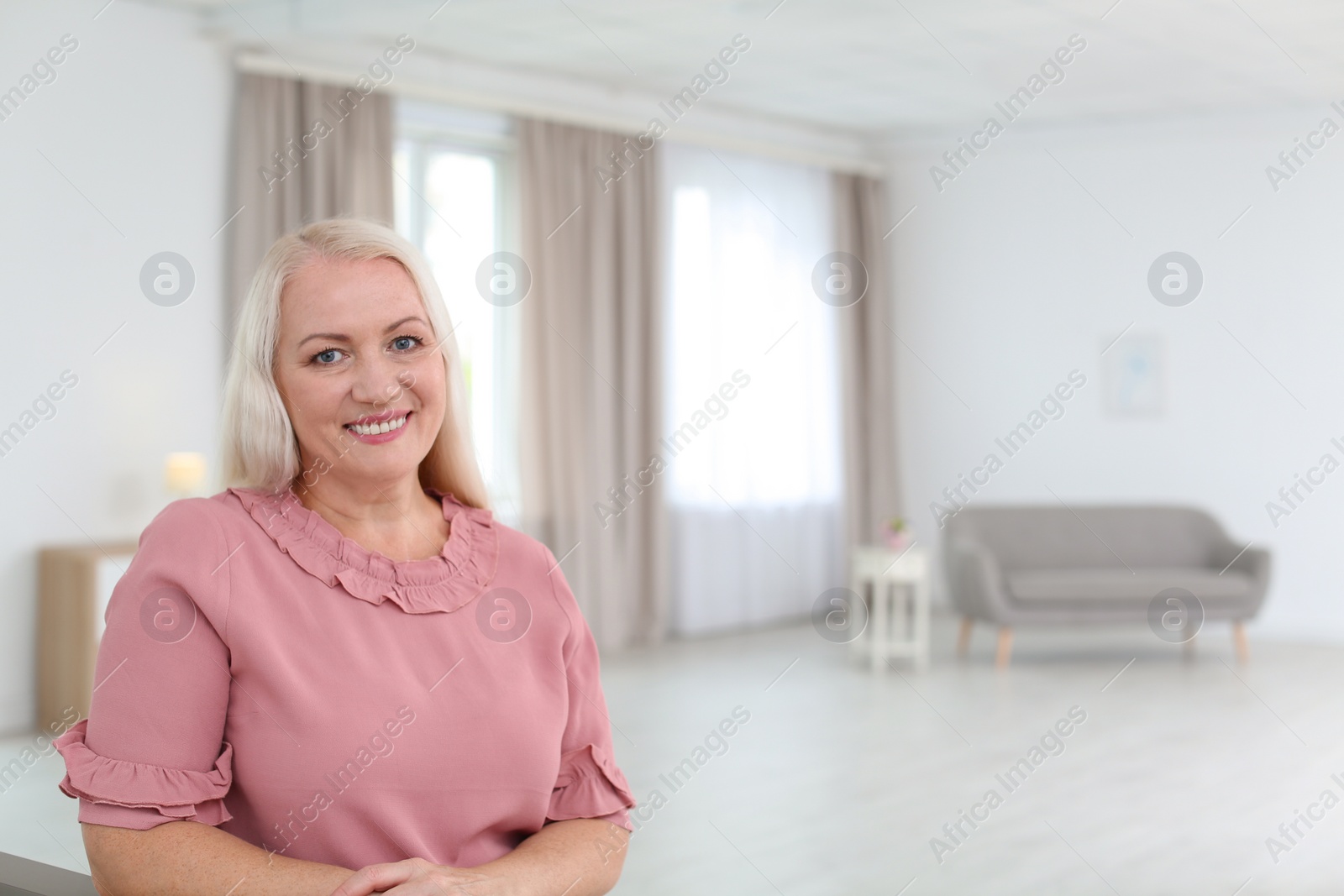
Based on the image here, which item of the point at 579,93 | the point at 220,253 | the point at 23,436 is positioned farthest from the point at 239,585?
the point at 579,93

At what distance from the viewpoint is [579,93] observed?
7.38 m

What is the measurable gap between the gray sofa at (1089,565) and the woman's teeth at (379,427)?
6.06m

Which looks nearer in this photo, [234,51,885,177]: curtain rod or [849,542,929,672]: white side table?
[234,51,885,177]: curtain rod

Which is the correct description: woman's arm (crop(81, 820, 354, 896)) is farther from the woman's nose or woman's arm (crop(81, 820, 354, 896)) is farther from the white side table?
the white side table

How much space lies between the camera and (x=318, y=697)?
4.18ft

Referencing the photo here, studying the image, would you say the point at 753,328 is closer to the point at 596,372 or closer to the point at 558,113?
the point at 596,372

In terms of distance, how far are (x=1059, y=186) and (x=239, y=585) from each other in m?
8.24

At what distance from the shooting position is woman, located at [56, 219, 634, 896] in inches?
47.9

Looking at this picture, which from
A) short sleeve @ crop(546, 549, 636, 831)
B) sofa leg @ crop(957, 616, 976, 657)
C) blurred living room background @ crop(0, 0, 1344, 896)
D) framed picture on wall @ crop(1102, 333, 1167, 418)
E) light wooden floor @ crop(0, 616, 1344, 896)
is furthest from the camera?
framed picture on wall @ crop(1102, 333, 1167, 418)

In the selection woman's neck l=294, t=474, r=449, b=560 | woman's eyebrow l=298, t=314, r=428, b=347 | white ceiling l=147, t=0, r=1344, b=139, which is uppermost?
white ceiling l=147, t=0, r=1344, b=139

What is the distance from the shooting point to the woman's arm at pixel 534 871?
1234mm

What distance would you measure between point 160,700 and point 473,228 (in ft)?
19.6

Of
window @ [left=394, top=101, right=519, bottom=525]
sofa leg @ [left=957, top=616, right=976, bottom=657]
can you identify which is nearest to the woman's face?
window @ [left=394, top=101, right=519, bottom=525]

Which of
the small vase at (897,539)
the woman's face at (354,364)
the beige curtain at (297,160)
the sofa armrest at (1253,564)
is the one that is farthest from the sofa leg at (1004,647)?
the woman's face at (354,364)
